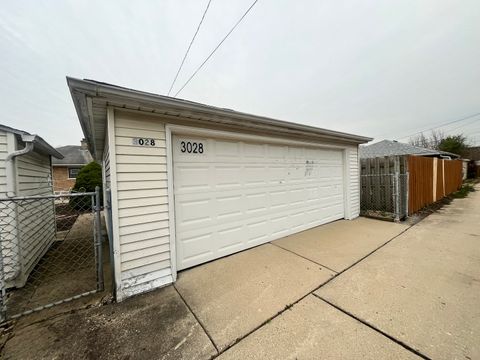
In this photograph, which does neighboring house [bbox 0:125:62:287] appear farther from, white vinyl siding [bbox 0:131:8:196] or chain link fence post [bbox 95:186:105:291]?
chain link fence post [bbox 95:186:105:291]

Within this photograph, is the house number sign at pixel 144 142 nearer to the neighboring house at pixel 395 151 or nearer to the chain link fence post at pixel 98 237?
the chain link fence post at pixel 98 237

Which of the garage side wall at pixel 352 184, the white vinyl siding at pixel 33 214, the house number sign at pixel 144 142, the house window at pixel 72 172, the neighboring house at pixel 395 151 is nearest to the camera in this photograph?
the house number sign at pixel 144 142

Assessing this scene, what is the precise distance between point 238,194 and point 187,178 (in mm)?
1052

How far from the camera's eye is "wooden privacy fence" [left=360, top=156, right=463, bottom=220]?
5875 millimetres

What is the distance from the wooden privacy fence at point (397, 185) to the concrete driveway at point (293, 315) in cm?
264

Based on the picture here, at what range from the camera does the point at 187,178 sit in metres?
3.19

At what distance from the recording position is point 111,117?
2465mm

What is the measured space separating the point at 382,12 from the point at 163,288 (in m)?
6.93

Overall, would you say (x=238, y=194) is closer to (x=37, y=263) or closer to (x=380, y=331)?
(x=380, y=331)

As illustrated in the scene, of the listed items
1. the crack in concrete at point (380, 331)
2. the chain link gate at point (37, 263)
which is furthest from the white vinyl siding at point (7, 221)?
the crack in concrete at point (380, 331)

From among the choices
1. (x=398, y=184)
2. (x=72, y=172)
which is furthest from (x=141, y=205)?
(x=72, y=172)

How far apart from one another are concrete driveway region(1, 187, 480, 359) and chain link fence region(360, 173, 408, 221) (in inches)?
96.4

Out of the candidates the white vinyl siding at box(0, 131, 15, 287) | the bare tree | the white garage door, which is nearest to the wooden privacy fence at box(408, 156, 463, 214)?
the white garage door

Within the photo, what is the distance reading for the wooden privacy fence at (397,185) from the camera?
588 cm
